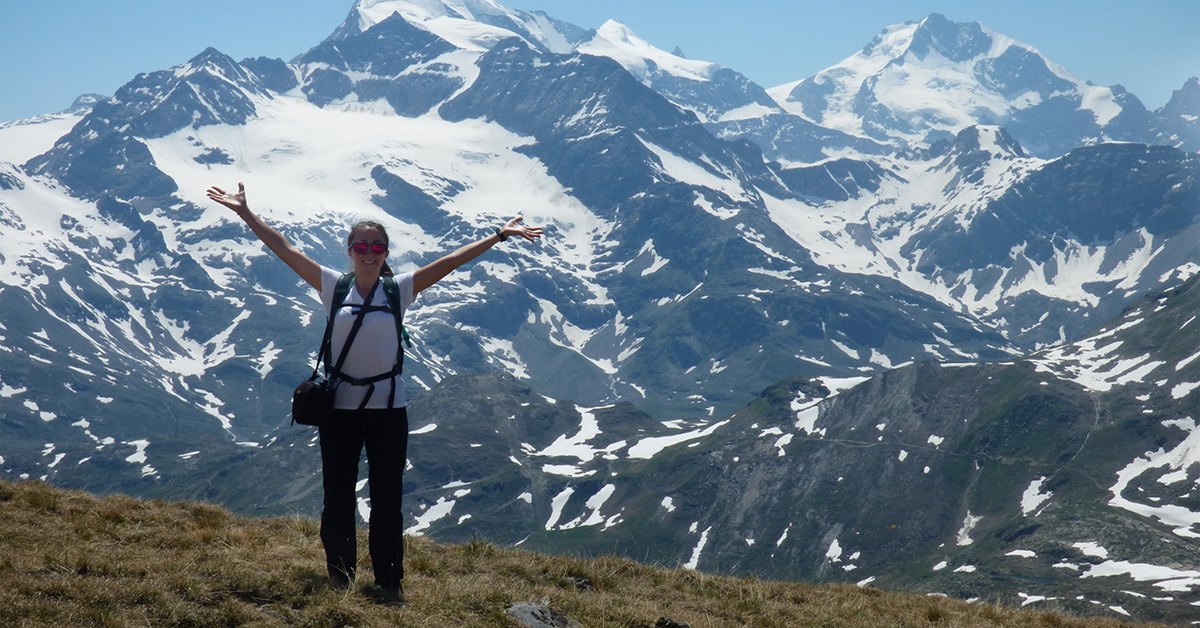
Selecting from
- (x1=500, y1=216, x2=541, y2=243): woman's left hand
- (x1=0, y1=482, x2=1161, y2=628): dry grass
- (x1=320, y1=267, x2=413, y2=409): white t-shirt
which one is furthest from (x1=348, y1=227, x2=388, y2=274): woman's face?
(x1=0, y1=482, x2=1161, y2=628): dry grass

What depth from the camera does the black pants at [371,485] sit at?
44.8ft

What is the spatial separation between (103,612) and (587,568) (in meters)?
8.25

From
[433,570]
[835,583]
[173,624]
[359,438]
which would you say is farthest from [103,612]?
[835,583]

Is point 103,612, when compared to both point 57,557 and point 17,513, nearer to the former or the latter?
point 57,557

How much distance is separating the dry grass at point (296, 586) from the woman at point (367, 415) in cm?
57

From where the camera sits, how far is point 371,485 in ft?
47.4

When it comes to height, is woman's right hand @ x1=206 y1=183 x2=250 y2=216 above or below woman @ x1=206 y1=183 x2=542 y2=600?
above

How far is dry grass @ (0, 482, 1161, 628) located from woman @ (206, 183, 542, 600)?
1.88 feet

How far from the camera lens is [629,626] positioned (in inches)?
574

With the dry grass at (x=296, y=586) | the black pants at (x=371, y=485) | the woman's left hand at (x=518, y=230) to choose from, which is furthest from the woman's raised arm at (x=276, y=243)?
the dry grass at (x=296, y=586)

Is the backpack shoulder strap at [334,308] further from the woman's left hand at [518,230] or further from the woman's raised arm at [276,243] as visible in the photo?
the woman's left hand at [518,230]

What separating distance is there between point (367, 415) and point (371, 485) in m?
1.33

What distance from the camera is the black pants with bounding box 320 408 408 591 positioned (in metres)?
13.6

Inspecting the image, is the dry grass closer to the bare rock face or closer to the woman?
the bare rock face
